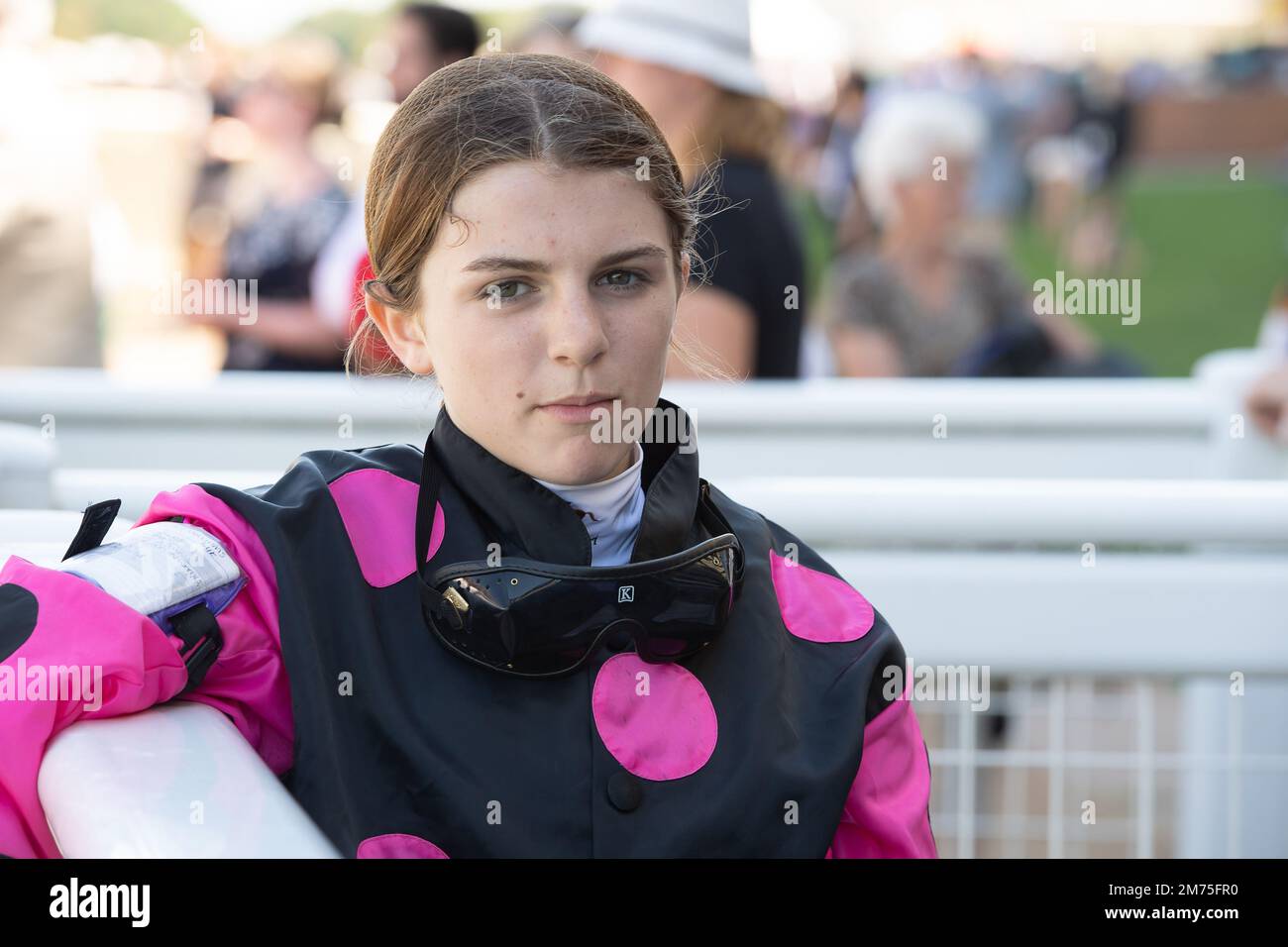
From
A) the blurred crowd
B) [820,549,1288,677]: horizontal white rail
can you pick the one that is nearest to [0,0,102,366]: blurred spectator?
the blurred crowd

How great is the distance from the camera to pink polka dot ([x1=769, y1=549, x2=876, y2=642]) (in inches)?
56.6

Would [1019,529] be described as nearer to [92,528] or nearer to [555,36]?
[92,528]

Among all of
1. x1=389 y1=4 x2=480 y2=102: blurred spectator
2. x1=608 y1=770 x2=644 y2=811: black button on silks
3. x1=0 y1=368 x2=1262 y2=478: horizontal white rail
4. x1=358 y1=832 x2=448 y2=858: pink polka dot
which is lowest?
x1=358 y1=832 x2=448 y2=858: pink polka dot

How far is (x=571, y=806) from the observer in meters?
1.27

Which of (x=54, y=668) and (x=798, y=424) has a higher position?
(x=798, y=424)

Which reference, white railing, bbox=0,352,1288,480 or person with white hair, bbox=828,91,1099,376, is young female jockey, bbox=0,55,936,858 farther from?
person with white hair, bbox=828,91,1099,376

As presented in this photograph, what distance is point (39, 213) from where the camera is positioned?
11.5 ft

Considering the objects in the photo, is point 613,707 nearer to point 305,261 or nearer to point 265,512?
point 265,512

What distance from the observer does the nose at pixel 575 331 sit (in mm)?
1297

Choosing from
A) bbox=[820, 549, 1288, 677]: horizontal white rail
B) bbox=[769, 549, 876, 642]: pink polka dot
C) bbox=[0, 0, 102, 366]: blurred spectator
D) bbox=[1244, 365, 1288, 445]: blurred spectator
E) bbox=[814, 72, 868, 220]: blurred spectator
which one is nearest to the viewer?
bbox=[769, 549, 876, 642]: pink polka dot

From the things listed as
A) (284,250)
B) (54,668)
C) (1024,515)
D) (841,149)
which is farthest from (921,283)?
(841,149)

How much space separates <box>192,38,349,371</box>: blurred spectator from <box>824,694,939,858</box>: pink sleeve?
2763 mm

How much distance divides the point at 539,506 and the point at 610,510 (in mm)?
91
